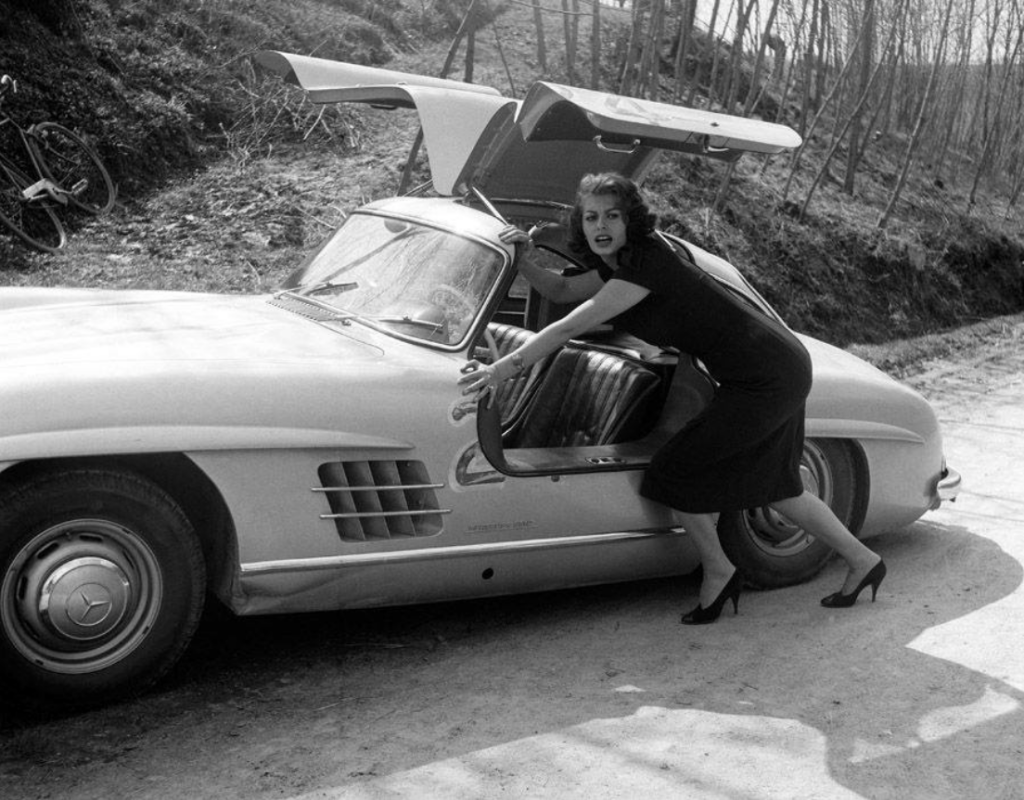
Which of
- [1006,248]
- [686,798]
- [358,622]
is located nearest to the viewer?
[686,798]

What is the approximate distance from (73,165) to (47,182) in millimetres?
705

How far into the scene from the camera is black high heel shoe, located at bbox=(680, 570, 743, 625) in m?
4.73

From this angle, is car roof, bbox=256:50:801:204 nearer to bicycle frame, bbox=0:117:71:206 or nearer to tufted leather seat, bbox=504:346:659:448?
tufted leather seat, bbox=504:346:659:448

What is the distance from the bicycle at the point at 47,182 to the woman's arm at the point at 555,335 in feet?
20.8

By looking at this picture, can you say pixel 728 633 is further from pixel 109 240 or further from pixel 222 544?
pixel 109 240

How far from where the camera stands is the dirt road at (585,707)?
3344 mm

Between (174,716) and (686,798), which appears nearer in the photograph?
(686,798)

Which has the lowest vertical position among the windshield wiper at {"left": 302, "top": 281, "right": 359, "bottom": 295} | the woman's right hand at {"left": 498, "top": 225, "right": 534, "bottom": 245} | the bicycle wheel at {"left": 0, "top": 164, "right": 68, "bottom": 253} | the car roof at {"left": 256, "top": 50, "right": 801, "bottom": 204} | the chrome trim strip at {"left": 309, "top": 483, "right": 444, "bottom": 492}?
the bicycle wheel at {"left": 0, "top": 164, "right": 68, "bottom": 253}

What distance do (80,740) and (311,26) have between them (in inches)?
489

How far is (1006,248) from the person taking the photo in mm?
18812

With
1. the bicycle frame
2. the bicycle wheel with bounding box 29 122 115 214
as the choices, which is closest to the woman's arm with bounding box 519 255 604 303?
the bicycle frame

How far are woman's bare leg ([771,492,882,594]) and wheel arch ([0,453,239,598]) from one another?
2121mm

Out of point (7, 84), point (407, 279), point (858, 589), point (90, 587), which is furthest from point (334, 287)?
point (7, 84)

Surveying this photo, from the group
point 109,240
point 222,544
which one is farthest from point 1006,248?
point 222,544
